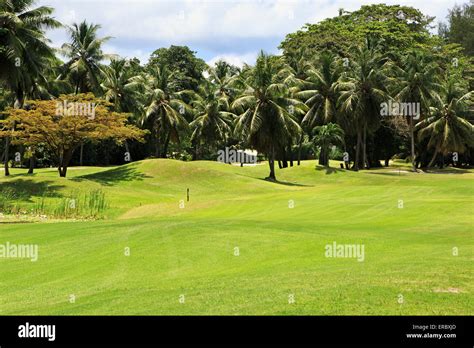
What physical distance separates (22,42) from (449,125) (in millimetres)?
61309

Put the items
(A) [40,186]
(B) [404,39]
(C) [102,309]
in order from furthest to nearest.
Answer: (B) [404,39] → (A) [40,186] → (C) [102,309]

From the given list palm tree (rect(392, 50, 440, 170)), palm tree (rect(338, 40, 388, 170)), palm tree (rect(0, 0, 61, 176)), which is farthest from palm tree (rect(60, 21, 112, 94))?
palm tree (rect(392, 50, 440, 170))

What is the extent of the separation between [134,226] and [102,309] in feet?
47.2

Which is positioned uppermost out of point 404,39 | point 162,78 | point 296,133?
point 404,39

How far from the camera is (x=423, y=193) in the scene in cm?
3988

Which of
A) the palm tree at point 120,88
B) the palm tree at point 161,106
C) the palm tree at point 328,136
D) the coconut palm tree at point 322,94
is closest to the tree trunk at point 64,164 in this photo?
the palm tree at point 120,88

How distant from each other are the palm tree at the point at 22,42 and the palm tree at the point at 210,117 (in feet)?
111

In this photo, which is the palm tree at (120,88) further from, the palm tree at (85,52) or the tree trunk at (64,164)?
the tree trunk at (64,164)

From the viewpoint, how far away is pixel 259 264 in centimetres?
1630

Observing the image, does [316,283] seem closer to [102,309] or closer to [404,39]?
[102,309]

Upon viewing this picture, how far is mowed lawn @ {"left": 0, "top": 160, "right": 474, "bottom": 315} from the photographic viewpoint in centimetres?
1101

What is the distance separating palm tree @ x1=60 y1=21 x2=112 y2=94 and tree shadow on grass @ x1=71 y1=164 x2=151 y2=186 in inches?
443

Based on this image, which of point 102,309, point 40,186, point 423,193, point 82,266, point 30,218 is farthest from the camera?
point 40,186
